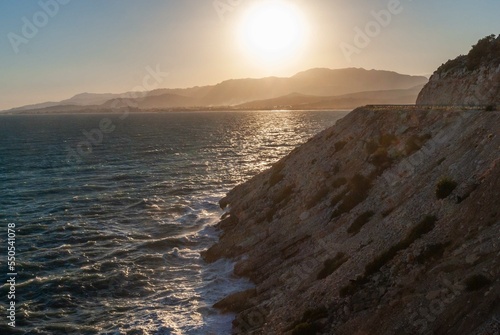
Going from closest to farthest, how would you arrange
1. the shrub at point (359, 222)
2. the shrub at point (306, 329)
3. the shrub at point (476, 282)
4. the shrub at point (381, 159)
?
the shrub at point (476, 282) < the shrub at point (306, 329) < the shrub at point (359, 222) < the shrub at point (381, 159)

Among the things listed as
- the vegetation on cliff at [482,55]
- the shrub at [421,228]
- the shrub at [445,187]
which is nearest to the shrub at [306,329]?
the shrub at [421,228]

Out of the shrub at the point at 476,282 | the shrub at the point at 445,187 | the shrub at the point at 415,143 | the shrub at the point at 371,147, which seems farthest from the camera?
the shrub at the point at 371,147

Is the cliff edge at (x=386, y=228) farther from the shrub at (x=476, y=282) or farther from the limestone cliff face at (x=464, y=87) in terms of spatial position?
the limestone cliff face at (x=464, y=87)

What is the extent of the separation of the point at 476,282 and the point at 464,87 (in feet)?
97.6

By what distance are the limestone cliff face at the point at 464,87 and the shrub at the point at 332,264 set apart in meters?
18.4

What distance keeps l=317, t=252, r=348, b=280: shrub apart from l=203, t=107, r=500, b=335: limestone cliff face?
0.33ft

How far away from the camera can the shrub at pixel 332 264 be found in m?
26.8

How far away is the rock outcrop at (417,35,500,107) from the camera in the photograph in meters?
37.6

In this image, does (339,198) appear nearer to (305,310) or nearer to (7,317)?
(305,310)

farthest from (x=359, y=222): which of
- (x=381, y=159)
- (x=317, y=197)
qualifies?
(x=381, y=159)

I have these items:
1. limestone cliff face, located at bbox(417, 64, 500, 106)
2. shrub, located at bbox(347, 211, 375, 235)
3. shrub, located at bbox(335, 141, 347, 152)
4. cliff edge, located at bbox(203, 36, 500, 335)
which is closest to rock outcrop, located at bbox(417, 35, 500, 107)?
limestone cliff face, located at bbox(417, 64, 500, 106)

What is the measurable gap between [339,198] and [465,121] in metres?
11.5

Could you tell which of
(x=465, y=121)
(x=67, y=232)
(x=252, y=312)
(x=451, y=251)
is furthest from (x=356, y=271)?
(x=67, y=232)

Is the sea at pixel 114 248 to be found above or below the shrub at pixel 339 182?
below
